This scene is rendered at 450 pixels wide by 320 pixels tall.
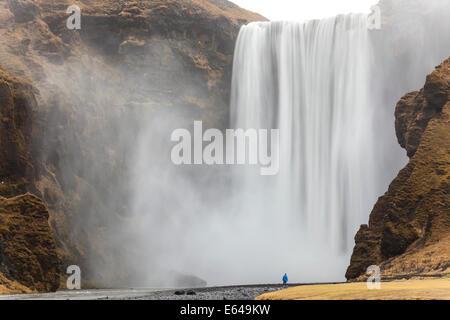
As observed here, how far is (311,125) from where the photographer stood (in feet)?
173

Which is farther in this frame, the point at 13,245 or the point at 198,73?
the point at 198,73

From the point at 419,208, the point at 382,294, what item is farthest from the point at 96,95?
the point at 382,294

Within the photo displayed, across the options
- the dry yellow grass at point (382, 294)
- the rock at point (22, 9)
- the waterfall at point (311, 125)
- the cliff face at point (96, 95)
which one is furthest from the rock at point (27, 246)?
the rock at point (22, 9)

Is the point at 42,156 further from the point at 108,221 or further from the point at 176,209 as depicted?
the point at 176,209

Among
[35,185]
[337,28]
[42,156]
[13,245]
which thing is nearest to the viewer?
[13,245]

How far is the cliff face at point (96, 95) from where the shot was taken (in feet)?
142

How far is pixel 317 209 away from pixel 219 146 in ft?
38.8

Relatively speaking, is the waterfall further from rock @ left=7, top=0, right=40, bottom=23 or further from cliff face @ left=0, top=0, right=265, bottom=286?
rock @ left=7, top=0, right=40, bottom=23

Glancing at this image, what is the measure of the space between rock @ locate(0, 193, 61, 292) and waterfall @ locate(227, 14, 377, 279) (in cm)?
1995

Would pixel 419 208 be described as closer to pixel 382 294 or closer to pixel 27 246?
pixel 382 294

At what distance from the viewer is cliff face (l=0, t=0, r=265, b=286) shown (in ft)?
142

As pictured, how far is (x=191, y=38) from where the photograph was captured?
57.4 metres
